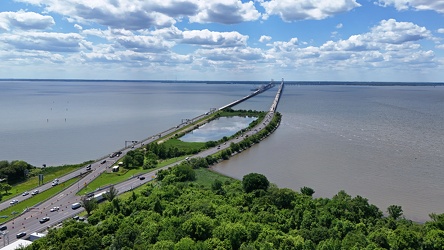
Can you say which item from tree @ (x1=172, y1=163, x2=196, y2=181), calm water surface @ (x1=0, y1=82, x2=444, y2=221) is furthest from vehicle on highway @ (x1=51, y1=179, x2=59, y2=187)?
tree @ (x1=172, y1=163, x2=196, y2=181)

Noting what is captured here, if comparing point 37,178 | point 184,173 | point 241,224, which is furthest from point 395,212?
point 37,178

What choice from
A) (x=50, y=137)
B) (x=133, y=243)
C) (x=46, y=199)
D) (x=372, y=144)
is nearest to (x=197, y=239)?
(x=133, y=243)

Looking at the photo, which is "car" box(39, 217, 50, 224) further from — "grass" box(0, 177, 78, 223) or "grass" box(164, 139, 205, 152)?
"grass" box(164, 139, 205, 152)

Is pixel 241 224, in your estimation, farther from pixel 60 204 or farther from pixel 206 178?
pixel 60 204

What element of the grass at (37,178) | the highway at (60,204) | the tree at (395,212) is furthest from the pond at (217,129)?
the tree at (395,212)

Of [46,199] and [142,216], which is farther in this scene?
[46,199]

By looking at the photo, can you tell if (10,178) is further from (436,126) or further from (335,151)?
(436,126)
